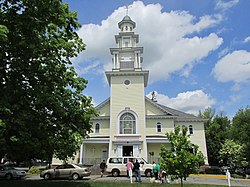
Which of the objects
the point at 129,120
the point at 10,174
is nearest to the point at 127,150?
the point at 129,120

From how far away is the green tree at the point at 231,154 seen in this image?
40375 mm

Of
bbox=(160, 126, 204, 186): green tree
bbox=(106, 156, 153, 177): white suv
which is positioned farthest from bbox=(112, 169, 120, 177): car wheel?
bbox=(160, 126, 204, 186): green tree

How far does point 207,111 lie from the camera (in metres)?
58.0

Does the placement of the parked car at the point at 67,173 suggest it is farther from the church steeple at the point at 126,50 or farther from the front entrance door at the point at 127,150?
the church steeple at the point at 126,50

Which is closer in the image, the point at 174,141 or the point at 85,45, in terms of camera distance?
the point at 174,141

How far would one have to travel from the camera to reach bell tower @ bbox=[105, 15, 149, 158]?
3288 cm

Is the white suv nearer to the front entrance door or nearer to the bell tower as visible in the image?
the bell tower

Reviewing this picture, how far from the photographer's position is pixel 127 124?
34406mm

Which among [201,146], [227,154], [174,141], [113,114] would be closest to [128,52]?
[113,114]

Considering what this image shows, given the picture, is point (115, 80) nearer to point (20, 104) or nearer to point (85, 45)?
point (85, 45)

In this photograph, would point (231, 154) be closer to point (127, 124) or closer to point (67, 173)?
point (127, 124)

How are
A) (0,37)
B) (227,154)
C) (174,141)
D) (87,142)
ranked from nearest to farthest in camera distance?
(0,37) < (174,141) < (87,142) < (227,154)

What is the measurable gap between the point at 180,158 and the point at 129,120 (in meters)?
23.7

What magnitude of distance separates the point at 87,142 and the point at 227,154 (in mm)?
24792
